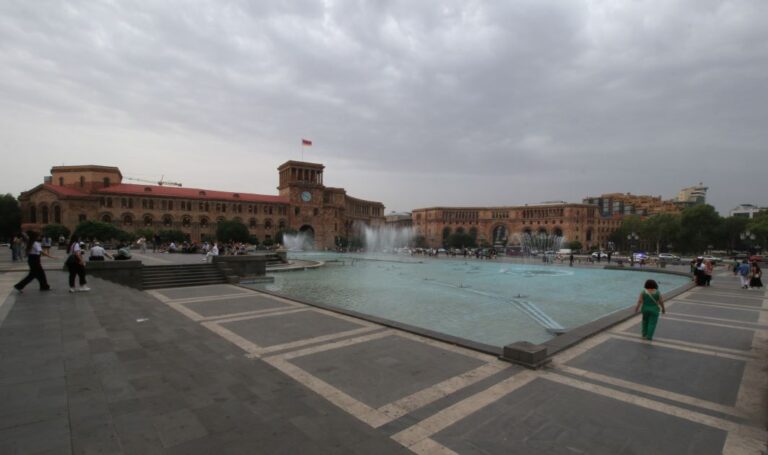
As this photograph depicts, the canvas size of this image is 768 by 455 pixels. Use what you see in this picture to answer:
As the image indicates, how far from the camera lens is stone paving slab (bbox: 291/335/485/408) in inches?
191

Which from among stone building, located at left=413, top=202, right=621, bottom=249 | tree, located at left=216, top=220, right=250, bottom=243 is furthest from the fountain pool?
stone building, located at left=413, top=202, right=621, bottom=249

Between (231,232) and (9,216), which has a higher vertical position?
(9,216)

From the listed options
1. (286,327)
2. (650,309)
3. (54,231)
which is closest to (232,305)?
(286,327)

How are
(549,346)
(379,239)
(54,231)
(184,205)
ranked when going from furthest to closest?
(379,239) < (184,205) < (54,231) < (549,346)

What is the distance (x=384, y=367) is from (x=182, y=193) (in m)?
74.8

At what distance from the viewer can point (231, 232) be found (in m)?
57.7

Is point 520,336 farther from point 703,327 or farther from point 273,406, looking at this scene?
point 273,406

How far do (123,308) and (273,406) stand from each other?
7248 mm

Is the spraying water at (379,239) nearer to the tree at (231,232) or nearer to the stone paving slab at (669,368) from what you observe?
the tree at (231,232)

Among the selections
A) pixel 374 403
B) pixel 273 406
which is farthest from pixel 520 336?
pixel 273 406

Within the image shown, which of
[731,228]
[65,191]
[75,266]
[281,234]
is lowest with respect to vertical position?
[75,266]

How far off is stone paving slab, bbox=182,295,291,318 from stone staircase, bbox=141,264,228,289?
4562mm

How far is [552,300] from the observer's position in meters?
14.0

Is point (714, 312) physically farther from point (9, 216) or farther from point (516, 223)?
point (516, 223)
